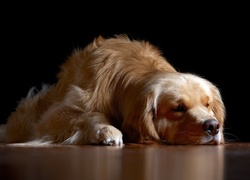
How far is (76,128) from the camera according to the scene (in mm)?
3107

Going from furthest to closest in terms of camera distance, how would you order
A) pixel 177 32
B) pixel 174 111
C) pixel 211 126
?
1. pixel 177 32
2. pixel 174 111
3. pixel 211 126

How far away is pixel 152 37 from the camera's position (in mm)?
4355

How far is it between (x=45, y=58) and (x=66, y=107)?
4.26ft

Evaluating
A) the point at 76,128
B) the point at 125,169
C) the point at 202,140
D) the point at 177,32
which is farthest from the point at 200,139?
the point at 177,32

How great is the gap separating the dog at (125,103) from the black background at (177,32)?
69 centimetres

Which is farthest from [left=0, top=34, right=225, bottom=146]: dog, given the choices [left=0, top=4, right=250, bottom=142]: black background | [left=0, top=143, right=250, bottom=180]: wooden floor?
[left=0, top=143, right=250, bottom=180]: wooden floor

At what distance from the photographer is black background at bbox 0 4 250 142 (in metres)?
4.27

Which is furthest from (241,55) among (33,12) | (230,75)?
(33,12)

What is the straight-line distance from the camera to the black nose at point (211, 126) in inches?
110

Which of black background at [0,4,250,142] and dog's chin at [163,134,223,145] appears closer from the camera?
dog's chin at [163,134,223,145]

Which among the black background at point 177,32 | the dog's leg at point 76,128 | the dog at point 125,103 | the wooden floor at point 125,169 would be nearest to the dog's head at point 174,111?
the dog at point 125,103

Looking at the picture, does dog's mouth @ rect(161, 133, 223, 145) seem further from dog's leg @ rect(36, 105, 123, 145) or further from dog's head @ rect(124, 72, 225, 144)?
dog's leg @ rect(36, 105, 123, 145)

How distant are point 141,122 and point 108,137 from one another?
0.22m

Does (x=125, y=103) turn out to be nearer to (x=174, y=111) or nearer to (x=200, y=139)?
(x=174, y=111)
